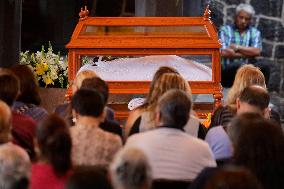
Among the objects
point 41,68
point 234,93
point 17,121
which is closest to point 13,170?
point 17,121

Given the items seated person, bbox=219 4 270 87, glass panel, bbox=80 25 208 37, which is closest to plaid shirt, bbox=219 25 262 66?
seated person, bbox=219 4 270 87

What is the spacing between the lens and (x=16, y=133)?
533 centimetres

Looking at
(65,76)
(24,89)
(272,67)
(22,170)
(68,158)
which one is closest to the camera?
(22,170)

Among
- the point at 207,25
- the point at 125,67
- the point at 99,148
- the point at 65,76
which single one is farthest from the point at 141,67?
the point at 99,148

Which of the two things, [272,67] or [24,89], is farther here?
[272,67]

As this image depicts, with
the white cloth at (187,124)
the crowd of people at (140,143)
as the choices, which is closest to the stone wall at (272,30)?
the crowd of people at (140,143)

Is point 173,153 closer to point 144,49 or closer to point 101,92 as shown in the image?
Answer: point 101,92

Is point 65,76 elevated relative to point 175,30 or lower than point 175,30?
lower

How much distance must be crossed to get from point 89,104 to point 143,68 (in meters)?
3.09

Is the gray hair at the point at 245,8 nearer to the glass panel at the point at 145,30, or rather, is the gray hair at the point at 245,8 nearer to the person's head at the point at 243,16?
the person's head at the point at 243,16

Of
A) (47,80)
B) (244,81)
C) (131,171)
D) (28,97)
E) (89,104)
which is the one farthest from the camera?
(47,80)

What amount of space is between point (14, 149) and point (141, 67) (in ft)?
13.9

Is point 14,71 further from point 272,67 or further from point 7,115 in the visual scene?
point 272,67

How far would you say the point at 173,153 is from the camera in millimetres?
4707
